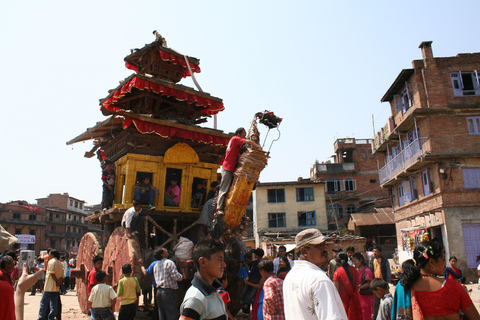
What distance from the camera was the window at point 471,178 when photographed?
22.0m

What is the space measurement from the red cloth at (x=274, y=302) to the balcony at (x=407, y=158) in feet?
70.1

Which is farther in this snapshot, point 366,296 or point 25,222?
point 25,222

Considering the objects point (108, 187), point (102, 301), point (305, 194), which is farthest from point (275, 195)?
point (102, 301)

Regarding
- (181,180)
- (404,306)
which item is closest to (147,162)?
(181,180)

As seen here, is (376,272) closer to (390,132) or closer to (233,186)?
(233,186)

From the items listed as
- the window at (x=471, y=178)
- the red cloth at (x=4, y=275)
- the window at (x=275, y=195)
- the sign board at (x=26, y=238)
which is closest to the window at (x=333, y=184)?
the window at (x=275, y=195)

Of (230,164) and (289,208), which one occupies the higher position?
(289,208)

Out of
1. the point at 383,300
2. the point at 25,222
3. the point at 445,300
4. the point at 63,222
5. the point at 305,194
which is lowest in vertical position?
the point at 383,300

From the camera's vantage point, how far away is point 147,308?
1083 cm

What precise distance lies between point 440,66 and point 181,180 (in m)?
21.6

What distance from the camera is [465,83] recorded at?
24.6 metres

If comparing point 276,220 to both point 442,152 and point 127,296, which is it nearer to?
point 442,152

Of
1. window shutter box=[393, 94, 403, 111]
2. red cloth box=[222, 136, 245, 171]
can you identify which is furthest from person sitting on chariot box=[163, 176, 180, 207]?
window shutter box=[393, 94, 403, 111]

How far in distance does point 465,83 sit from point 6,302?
2823 cm
